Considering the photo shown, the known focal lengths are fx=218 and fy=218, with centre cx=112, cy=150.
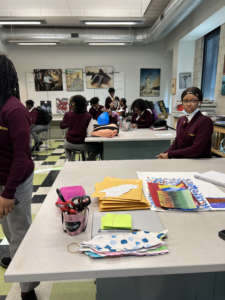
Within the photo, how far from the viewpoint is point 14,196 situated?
1176 mm

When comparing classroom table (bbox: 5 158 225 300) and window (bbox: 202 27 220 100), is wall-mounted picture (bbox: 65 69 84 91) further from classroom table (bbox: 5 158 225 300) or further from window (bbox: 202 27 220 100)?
classroom table (bbox: 5 158 225 300)

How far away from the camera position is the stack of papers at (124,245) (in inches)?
29.4

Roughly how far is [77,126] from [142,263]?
2.59 m

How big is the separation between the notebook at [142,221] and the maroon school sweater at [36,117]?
459cm

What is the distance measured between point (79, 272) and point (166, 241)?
343 mm

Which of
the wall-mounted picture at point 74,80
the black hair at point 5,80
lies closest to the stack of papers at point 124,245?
the black hair at point 5,80

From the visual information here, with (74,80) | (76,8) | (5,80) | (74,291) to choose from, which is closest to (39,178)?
(74,291)

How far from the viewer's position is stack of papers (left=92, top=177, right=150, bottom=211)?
1050mm

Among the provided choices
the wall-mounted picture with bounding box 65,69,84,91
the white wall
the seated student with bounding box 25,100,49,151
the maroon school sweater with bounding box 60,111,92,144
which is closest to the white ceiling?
the white wall

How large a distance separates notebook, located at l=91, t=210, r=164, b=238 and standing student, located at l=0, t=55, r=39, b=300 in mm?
479

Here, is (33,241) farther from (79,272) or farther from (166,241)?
(166,241)

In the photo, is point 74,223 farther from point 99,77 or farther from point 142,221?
point 99,77

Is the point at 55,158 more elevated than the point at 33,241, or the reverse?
the point at 33,241

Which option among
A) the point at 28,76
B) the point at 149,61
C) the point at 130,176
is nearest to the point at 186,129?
the point at 130,176
